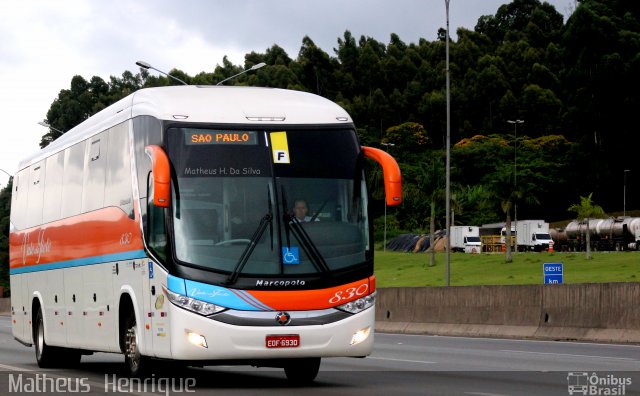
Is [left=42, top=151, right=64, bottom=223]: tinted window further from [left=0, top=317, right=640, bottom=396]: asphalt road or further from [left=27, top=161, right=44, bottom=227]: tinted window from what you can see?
[left=0, top=317, right=640, bottom=396]: asphalt road

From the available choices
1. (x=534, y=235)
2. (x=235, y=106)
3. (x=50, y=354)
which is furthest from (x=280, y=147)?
(x=534, y=235)

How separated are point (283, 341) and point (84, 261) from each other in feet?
17.5

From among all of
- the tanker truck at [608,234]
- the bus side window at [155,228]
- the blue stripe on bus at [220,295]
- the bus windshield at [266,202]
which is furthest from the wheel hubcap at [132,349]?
the tanker truck at [608,234]

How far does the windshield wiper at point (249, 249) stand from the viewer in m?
14.7

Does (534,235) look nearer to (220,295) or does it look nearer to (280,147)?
(280,147)

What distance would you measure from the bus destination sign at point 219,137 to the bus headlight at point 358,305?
225 cm

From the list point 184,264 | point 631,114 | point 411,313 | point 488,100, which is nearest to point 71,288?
point 184,264

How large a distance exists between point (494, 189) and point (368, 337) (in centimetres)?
8174

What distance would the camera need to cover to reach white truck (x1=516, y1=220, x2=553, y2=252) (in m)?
110

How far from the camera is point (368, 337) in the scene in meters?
15.2

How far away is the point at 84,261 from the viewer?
1898 cm

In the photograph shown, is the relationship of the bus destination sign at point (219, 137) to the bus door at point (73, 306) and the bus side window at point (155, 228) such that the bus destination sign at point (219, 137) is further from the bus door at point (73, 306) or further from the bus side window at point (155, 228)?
the bus door at point (73, 306)

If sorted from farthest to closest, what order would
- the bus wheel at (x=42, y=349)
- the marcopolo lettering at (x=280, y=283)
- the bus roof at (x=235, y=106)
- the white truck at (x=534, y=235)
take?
the white truck at (x=534, y=235) < the bus wheel at (x=42, y=349) < the bus roof at (x=235, y=106) < the marcopolo lettering at (x=280, y=283)

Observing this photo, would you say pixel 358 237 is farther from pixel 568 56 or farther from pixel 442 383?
pixel 568 56
